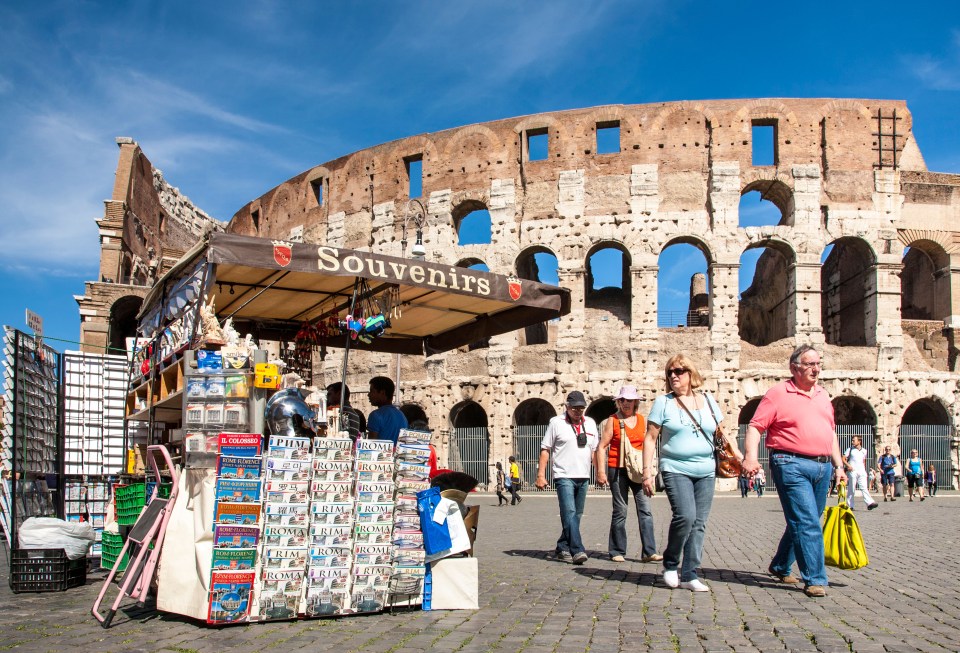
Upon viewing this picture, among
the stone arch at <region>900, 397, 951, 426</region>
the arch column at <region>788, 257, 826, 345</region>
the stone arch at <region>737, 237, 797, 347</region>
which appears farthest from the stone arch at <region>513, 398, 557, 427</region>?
the stone arch at <region>900, 397, 951, 426</region>

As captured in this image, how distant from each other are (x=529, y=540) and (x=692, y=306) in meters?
24.0

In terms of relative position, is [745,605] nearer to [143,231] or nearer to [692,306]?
[692,306]

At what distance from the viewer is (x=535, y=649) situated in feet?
14.0

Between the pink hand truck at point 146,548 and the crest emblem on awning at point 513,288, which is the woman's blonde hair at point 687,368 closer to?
the crest emblem on awning at point 513,288

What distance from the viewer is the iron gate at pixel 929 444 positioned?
23125 millimetres

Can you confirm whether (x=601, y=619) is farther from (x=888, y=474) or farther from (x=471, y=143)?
(x=471, y=143)

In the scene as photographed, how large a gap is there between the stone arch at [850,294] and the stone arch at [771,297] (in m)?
1.34

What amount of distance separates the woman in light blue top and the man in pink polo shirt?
12.1 inches

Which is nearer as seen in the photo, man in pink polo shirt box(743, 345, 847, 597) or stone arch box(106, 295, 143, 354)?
man in pink polo shirt box(743, 345, 847, 597)

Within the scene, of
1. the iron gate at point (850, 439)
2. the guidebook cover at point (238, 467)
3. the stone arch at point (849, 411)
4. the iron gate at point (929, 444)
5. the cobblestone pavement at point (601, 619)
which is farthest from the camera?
the stone arch at point (849, 411)

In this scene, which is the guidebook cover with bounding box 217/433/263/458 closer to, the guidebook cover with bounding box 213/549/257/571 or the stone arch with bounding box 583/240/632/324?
the guidebook cover with bounding box 213/549/257/571

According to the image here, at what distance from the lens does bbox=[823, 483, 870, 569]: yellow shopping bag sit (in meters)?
5.73

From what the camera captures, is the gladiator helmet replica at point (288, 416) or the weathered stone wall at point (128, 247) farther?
the weathered stone wall at point (128, 247)

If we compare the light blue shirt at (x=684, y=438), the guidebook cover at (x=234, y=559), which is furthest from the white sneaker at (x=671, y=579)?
the guidebook cover at (x=234, y=559)
